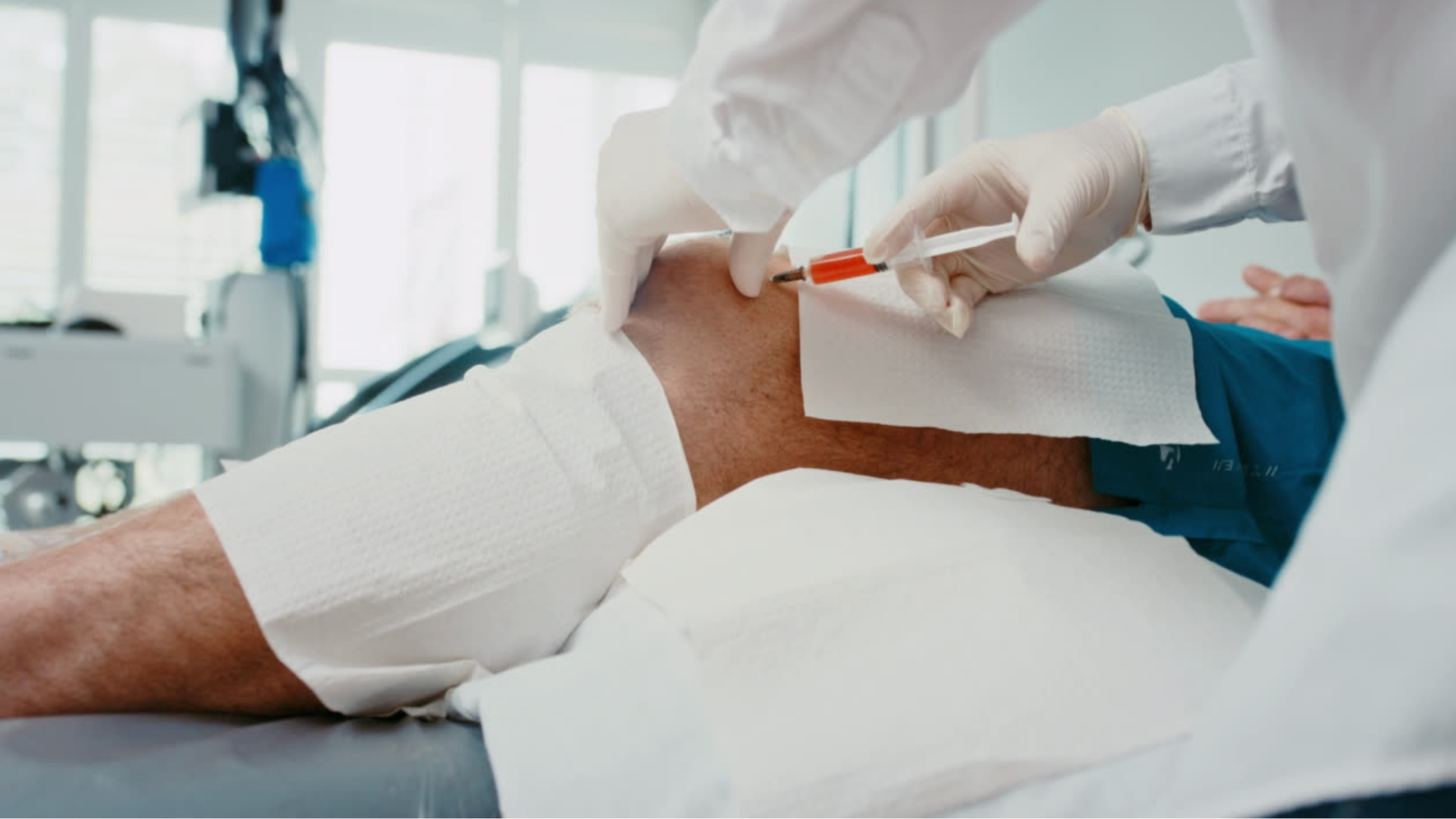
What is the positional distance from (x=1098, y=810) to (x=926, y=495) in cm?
28

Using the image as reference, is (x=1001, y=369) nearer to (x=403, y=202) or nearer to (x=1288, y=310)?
(x=1288, y=310)

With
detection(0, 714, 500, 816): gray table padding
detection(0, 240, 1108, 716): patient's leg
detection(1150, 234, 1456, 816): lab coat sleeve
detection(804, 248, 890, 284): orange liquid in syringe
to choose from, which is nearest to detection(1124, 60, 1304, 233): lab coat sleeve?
detection(804, 248, 890, 284): orange liquid in syringe

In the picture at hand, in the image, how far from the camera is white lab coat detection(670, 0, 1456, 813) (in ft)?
1.17

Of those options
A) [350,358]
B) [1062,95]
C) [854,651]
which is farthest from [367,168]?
[854,651]

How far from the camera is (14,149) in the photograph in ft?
15.0

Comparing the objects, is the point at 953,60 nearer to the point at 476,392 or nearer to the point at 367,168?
the point at 476,392

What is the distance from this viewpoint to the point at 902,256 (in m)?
0.92

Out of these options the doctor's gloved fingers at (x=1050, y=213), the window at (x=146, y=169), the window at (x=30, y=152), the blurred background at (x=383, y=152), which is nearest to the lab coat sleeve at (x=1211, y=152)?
the doctor's gloved fingers at (x=1050, y=213)

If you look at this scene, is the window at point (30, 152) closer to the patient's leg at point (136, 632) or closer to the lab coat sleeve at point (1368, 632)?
the patient's leg at point (136, 632)

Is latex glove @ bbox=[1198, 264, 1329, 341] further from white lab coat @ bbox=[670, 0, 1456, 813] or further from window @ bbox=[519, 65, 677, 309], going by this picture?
window @ bbox=[519, 65, 677, 309]

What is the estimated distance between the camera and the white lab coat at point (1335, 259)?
1.17 ft

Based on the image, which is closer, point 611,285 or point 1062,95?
point 611,285

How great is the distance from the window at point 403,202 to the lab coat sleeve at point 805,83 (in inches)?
176

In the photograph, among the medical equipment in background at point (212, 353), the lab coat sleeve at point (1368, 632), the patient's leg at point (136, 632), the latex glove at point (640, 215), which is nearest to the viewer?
the lab coat sleeve at point (1368, 632)
